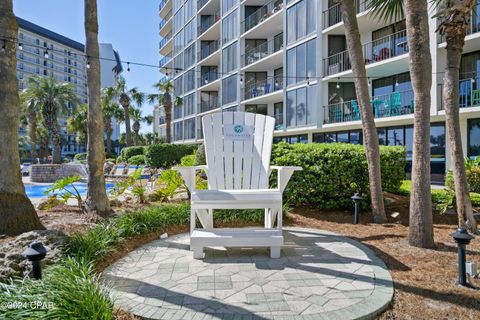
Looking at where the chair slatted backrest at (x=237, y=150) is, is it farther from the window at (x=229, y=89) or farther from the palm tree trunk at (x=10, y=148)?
the window at (x=229, y=89)

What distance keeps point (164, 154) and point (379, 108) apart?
39.5ft

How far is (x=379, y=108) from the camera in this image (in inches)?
472

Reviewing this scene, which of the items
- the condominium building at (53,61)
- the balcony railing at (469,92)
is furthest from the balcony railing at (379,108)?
the condominium building at (53,61)

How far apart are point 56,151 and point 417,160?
2058 centimetres

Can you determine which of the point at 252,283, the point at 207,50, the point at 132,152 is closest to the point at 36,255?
the point at 252,283

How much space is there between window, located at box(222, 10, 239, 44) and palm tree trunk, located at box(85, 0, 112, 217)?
50.4 ft

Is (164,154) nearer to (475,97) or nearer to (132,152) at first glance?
(132,152)

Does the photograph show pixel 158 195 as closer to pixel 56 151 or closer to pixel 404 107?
pixel 404 107

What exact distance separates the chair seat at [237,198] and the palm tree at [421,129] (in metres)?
1.65

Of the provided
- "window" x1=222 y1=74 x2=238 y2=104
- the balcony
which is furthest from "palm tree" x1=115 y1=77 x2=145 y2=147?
"window" x1=222 y1=74 x2=238 y2=104

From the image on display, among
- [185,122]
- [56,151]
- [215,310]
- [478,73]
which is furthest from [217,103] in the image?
[215,310]

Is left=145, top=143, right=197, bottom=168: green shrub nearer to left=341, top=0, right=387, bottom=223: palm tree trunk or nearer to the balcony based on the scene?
the balcony

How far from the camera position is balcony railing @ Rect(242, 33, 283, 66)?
1703 cm

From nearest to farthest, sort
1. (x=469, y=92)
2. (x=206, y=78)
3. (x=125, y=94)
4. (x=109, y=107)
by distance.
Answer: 1. (x=469, y=92)
2. (x=206, y=78)
3. (x=125, y=94)
4. (x=109, y=107)
